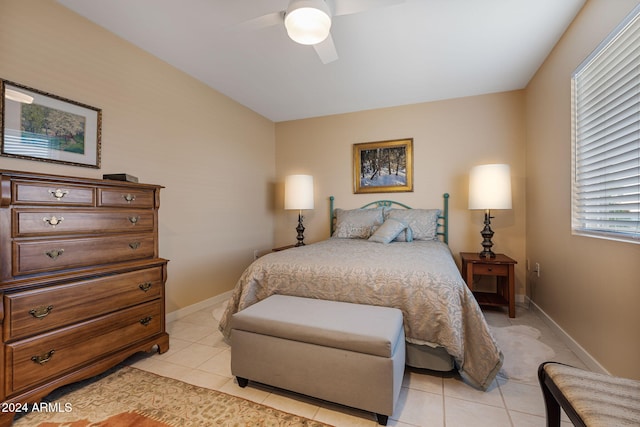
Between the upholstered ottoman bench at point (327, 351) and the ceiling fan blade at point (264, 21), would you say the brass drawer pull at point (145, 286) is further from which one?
the ceiling fan blade at point (264, 21)

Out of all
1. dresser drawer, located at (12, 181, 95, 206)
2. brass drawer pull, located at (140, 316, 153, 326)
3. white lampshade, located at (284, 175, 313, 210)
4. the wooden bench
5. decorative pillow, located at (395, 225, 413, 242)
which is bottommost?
brass drawer pull, located at (140, 316, 153, 326)

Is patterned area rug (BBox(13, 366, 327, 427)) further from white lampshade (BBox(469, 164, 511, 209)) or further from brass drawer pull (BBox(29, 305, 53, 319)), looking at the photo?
white lampshade (BBox(469, 164, 511, 209))

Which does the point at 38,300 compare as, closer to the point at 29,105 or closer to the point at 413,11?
the point at 29,105

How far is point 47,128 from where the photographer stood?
1.79 meters

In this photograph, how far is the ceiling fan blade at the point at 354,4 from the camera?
4.89ft

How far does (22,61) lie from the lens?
5.56 feet

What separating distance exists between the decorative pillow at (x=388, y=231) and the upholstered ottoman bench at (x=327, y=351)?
52.0 inches

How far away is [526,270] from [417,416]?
2585mm

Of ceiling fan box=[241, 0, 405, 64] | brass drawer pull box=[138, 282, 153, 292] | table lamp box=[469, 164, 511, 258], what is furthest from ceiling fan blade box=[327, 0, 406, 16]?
brass drawer pull box=[138, 282, 153, 292]

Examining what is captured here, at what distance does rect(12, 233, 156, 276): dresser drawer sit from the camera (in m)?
1.35

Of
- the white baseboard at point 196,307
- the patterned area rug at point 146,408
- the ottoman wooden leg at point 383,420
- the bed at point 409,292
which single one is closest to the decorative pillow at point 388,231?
the bed at point 409,292

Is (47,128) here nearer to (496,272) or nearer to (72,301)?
(72,301)

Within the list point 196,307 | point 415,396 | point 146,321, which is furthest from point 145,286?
point 415,396

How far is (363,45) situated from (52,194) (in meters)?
2.42
